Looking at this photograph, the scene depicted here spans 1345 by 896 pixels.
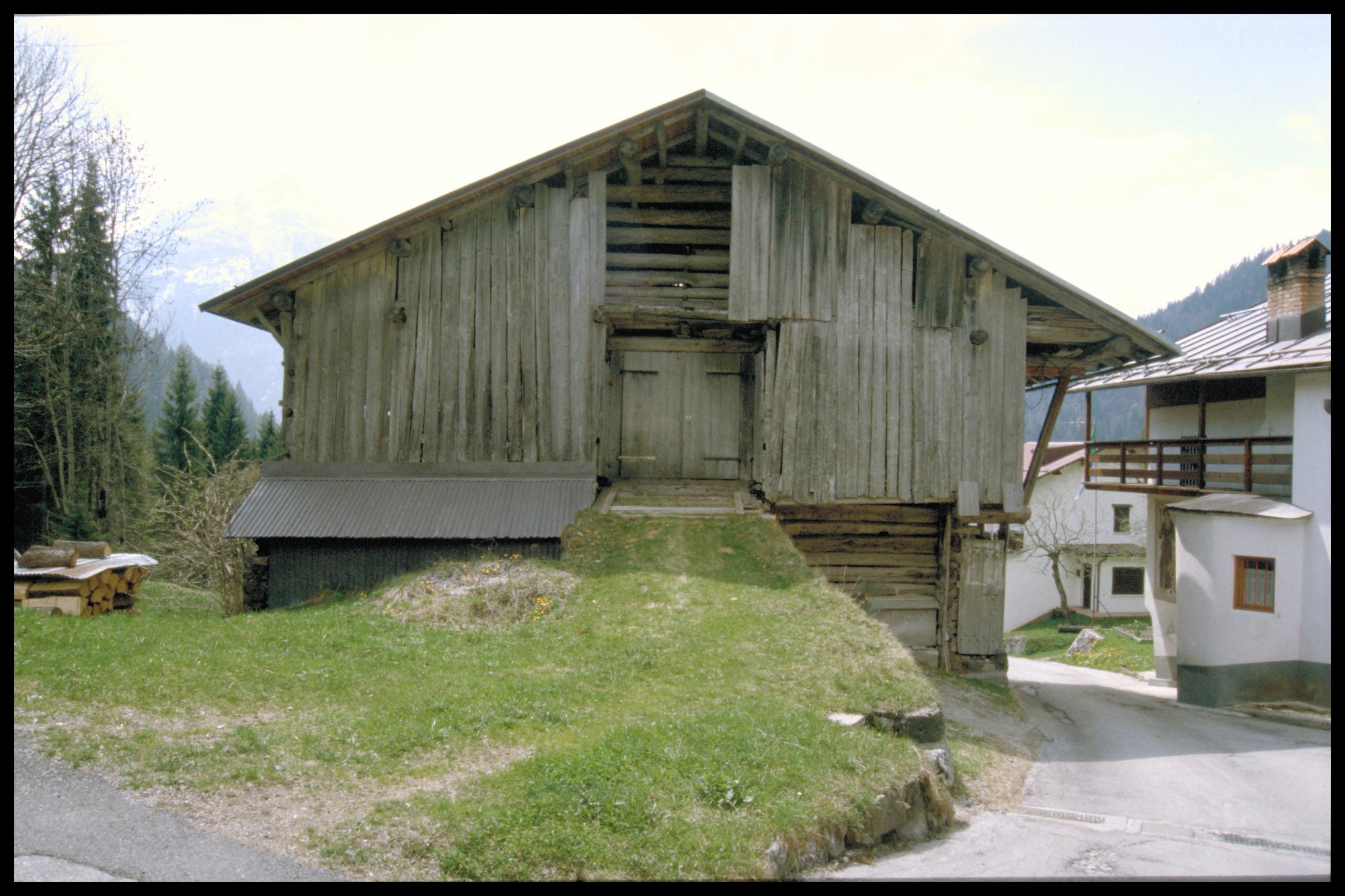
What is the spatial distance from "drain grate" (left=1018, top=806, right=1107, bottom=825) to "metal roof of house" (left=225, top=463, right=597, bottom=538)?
7494 millimetres

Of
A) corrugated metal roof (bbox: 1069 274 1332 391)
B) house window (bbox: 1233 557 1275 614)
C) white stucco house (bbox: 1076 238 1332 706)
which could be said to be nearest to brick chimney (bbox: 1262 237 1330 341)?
white stucco house (bbox: 1076 238 1332 706)

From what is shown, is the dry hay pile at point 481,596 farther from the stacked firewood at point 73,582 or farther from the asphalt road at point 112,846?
the asphalt road at point 112,846

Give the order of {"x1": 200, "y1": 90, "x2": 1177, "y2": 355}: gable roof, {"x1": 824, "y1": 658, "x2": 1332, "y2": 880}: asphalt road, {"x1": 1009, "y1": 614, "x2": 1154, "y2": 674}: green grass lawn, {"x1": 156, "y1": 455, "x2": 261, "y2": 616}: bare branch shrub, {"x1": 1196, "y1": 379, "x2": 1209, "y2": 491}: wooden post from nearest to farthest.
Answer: {"x1": 824, "y1": 658, "x2": 1332, "y2": 880}: asphalt road
{"x1": 200, "y1": 90, "x2": 1177, "y2": 355}: gable roof
{"x1": 156, "y1": 455, "x2": 261, "y2": 616}: bare branch shrub
{"x1": 1196, "y1": 379, "x2": 1209, "y2": 491}: wooden post
{"x1": 1009, "y1": 614, "x2": 1154, "y2": 674}: green grass lawn

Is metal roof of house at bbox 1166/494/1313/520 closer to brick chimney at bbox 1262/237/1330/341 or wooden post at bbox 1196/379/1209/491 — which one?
wooden post at bbox 1196/379/1209/491

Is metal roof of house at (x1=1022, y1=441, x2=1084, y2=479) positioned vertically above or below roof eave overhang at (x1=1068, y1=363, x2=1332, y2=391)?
below

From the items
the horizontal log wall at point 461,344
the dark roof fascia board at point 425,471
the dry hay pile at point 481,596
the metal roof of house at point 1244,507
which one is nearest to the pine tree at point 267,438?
the dark roof fascia board at point 425,471

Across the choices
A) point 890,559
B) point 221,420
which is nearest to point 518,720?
point 890,559

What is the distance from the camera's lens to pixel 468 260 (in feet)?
47.7

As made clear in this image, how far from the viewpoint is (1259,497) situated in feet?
56.1

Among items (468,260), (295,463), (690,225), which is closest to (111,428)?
(295,463)

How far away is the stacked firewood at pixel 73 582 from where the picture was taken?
11969mm

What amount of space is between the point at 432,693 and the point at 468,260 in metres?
8.63

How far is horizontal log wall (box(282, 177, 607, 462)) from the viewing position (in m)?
14.4

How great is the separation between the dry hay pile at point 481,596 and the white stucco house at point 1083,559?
35571 millimetres
